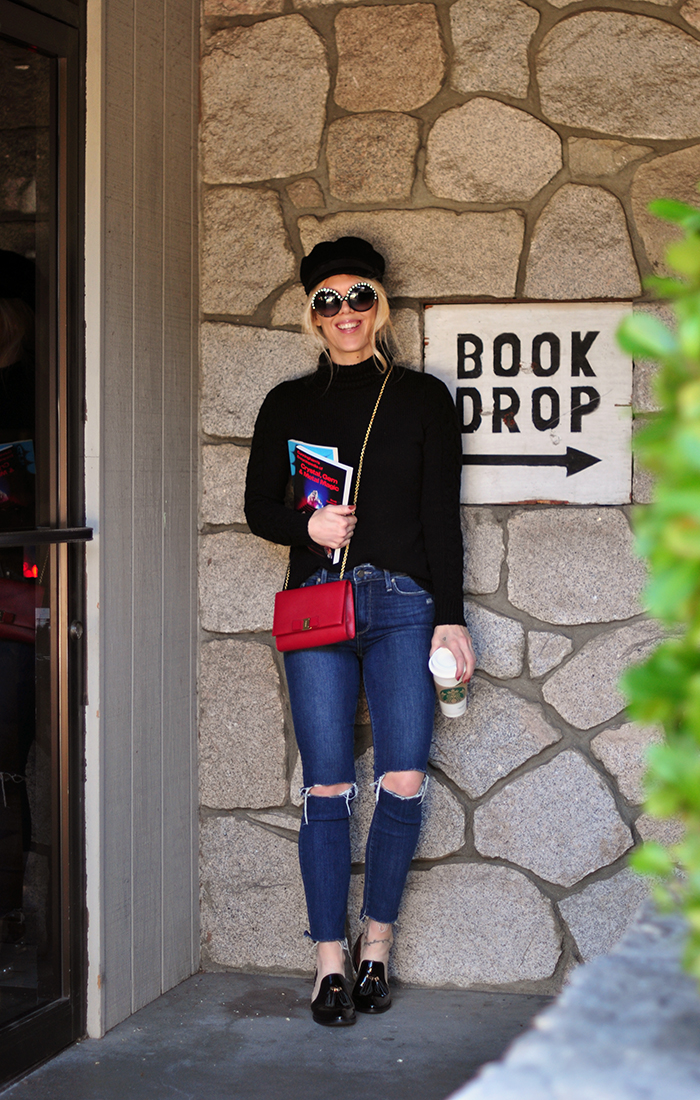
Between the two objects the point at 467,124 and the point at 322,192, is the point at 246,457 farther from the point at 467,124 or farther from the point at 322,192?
the point at 467,124

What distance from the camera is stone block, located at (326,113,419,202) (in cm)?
283

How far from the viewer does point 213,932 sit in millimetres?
2961

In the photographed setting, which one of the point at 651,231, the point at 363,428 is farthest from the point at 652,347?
the point at 651,231

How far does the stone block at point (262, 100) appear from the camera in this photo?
2.88 m

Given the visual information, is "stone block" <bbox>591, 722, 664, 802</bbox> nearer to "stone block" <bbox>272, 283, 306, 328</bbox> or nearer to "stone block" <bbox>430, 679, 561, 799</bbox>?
"stone block" <bbox>430, 679, 561, 799</bbox>

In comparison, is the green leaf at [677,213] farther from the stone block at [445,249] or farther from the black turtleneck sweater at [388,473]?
the stone block at [445,249]

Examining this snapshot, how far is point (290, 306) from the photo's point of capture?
290 centimetres

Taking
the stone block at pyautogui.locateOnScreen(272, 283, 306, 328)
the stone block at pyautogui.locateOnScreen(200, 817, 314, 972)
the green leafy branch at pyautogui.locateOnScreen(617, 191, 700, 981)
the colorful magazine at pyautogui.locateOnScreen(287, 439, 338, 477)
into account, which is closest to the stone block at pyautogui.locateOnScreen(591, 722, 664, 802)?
the stone block at pyautogui.locateOnScreen(200, 817, 314, 972)

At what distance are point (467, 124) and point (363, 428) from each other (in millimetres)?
883

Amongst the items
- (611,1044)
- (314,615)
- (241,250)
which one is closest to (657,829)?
(314,615)

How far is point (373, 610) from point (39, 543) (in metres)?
0.82

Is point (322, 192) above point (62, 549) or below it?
above

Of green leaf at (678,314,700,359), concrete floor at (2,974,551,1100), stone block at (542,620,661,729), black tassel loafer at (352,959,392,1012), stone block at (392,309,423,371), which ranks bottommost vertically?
concrete floor at (2,974,551,1100)

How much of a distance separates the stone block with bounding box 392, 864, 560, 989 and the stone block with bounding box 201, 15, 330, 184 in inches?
78.0
